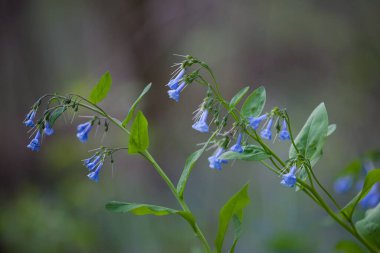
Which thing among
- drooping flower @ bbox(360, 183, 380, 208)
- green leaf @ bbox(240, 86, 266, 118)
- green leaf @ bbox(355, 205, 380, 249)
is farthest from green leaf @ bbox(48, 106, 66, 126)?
drooping flower @ bbox(360, 183, 380, 208)

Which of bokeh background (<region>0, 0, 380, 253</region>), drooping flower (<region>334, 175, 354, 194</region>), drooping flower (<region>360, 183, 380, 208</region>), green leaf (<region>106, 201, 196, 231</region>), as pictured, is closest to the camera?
green leaf (<region>106, 201, 196, 231</region>)

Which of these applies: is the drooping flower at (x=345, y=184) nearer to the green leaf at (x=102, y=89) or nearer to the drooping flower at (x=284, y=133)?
the drooping flower at (x=284, y=133)

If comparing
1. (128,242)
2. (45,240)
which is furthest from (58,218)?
(128,242)

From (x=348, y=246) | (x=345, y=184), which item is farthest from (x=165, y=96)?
(x=348, y=246)

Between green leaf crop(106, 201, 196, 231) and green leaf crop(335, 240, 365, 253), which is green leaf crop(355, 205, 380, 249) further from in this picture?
green leaf crop(106, 201, 196, 231)

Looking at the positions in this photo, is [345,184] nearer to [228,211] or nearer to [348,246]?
[348,246]

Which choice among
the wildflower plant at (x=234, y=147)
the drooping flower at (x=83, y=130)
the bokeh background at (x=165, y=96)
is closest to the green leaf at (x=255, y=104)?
the wildflower plant at (x=234, y=147)
